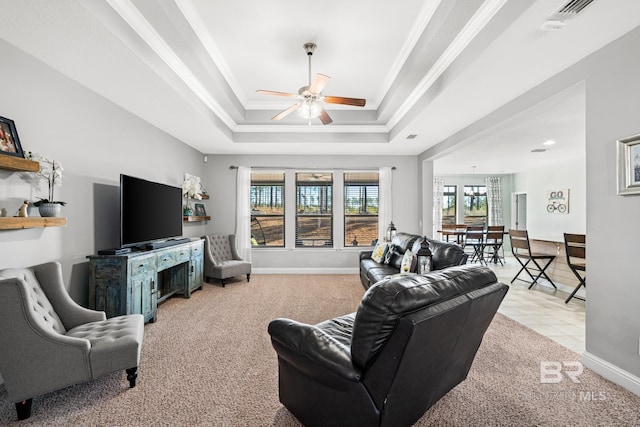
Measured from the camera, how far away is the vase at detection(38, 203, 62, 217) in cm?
240

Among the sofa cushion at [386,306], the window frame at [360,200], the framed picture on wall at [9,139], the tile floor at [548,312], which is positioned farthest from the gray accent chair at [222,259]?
the sofa cushion at [386,306]

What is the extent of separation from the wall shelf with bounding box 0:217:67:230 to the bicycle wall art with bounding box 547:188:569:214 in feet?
32.2

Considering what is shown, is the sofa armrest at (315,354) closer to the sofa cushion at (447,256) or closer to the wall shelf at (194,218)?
the sofa cushion at (447,256)

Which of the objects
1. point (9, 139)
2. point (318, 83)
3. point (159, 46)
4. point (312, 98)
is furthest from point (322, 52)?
point (9, 139)

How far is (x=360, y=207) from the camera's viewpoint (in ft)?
21.1

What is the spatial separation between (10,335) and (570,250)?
558 centimetres

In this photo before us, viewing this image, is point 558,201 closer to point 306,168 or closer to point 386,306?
point 306,168

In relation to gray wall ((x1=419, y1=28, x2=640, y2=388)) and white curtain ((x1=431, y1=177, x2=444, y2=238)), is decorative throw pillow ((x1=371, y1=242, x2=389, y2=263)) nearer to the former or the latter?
gray wall ((x1=419, y1=28, x2=640, y2=388))

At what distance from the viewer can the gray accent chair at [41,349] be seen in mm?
1797

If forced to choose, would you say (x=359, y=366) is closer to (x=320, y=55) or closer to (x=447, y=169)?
(x=320, y=55)

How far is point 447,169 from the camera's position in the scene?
8742 millimetres

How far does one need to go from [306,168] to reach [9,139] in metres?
4.43

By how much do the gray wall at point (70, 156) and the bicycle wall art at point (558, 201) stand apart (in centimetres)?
923

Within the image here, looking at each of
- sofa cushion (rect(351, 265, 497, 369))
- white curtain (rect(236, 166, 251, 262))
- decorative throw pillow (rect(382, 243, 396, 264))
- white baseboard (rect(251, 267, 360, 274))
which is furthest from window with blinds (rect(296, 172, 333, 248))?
sofa cushion (rect(351, 265, 497, 369))
